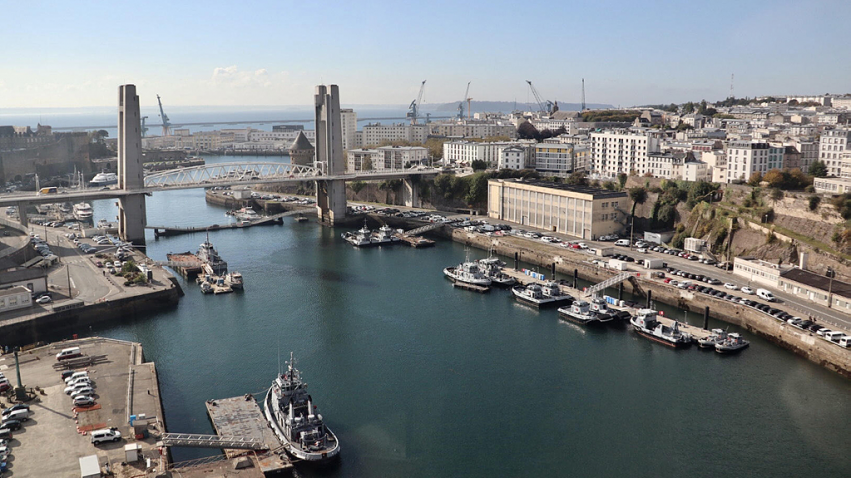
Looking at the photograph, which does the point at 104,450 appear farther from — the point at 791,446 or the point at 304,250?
the point at 304,250

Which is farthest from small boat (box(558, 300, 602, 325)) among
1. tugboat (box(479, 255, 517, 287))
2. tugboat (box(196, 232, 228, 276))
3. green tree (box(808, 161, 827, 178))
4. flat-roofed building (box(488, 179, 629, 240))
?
green tree (box(808, 161, 827, 178))

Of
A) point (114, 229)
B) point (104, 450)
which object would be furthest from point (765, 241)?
point (114, 229)

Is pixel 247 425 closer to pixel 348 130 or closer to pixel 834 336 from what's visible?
pixel 834 336

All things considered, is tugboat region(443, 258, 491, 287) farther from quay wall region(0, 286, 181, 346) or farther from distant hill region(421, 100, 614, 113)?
distant hill region(421, 100, 614, 113)

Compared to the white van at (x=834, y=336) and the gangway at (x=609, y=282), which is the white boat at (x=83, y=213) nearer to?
the gangway at (x=609, y=282)

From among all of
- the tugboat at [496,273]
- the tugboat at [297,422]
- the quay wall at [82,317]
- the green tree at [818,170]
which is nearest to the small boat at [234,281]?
the quay wall at [82,317]

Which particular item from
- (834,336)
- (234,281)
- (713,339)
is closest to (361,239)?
(234,281)
